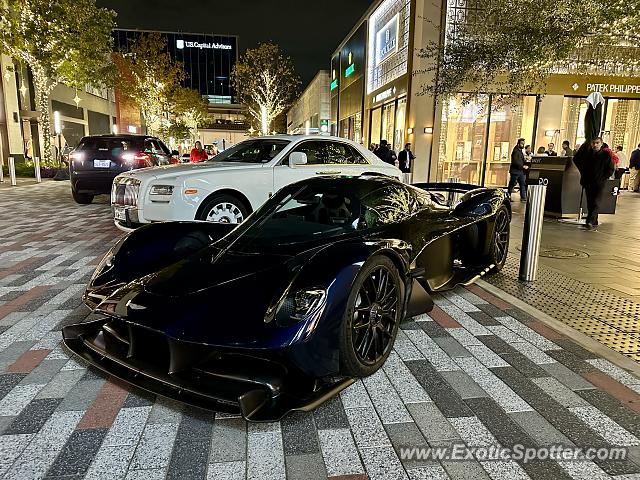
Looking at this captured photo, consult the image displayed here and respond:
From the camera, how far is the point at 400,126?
20.3 m

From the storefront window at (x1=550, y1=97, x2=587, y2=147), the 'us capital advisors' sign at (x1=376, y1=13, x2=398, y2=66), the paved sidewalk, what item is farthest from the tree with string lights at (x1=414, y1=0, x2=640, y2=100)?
the 'us capital advisors' sign at (x1=376, y1=13, x2=398, y2=66)

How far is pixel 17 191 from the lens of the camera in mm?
14281

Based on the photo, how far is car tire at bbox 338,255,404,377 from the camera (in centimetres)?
250

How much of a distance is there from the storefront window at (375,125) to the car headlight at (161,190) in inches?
784

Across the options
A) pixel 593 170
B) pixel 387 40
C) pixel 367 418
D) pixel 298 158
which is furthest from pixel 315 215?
pixel 387 40

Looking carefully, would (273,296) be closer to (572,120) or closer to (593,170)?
(593,170)

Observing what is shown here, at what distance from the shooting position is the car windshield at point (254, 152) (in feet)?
22.6

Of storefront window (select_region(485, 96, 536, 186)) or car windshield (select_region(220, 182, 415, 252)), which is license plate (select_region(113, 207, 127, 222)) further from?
storefront window (select_region(485, 96, 536, 186))

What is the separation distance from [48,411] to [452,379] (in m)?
2.36

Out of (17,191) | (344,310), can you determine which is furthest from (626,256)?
(17,191)

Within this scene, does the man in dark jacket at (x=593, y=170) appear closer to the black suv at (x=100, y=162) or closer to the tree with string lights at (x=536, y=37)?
the tree with string lights at (x=536, y=37)

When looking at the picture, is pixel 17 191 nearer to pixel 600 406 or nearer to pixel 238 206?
pixel 238 206

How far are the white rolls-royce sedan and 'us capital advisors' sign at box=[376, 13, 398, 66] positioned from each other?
52.2 ft

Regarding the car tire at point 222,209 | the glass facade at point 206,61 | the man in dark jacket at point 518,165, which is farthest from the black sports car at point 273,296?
the glass facade at point 206,61
